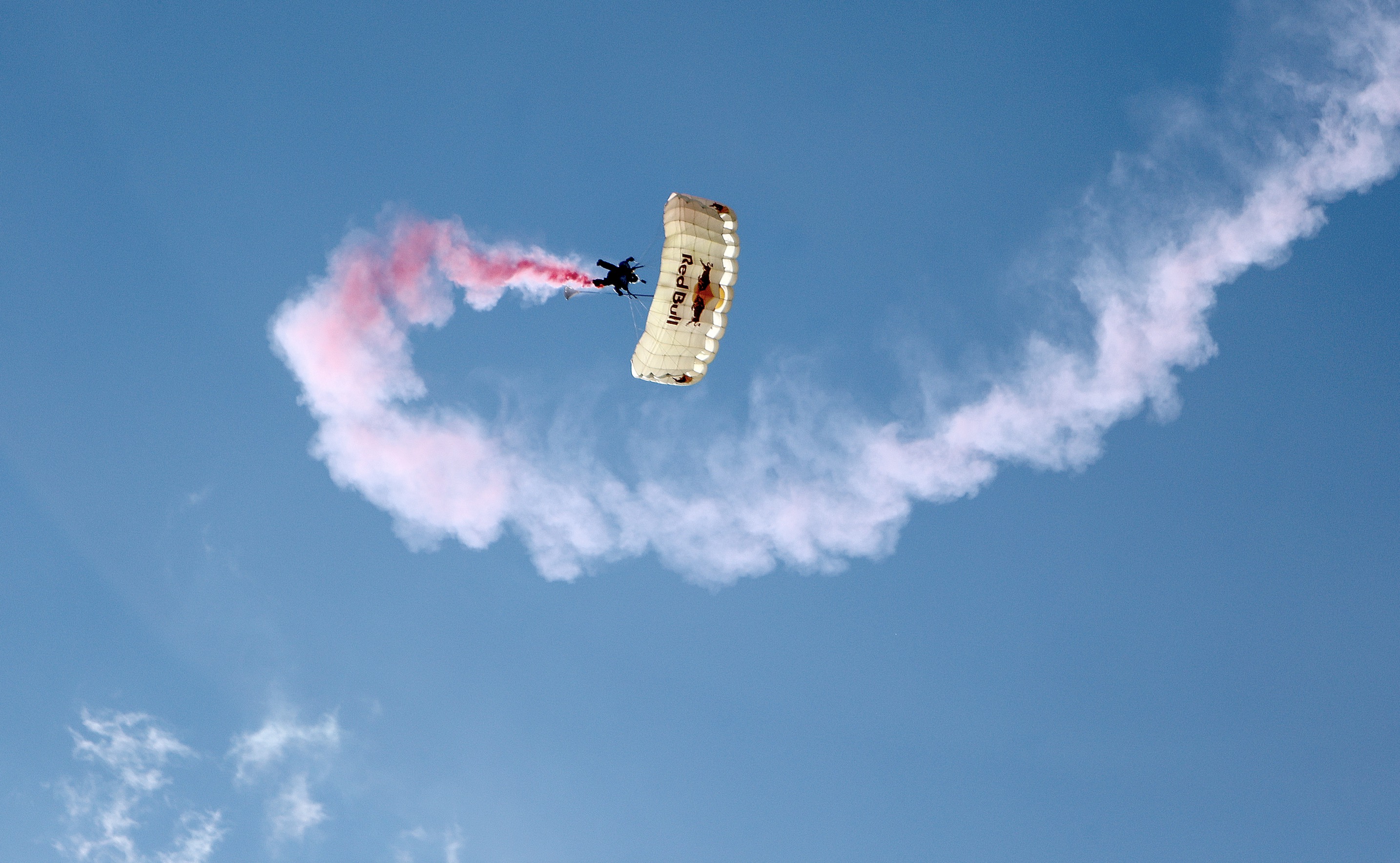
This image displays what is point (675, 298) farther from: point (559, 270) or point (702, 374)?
point (559, 270)

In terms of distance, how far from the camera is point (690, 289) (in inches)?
2103

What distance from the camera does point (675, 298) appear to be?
5316cm

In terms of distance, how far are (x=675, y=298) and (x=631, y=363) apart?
5038 millimetres

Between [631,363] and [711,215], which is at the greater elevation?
[711,215]

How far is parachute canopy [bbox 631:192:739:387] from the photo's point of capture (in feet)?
174

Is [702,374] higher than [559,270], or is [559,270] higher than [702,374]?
[559,270]

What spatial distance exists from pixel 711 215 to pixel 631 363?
31.4 feet

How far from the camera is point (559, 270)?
58.1 metres

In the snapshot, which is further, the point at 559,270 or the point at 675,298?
the point at 559,270

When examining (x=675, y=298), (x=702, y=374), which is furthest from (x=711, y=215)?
(x=702, y=374)

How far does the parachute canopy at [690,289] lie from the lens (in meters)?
52.9

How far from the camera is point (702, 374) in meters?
56.6

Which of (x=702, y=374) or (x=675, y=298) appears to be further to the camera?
(x=702, y=374)

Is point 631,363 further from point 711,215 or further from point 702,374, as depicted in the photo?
point 711,215
